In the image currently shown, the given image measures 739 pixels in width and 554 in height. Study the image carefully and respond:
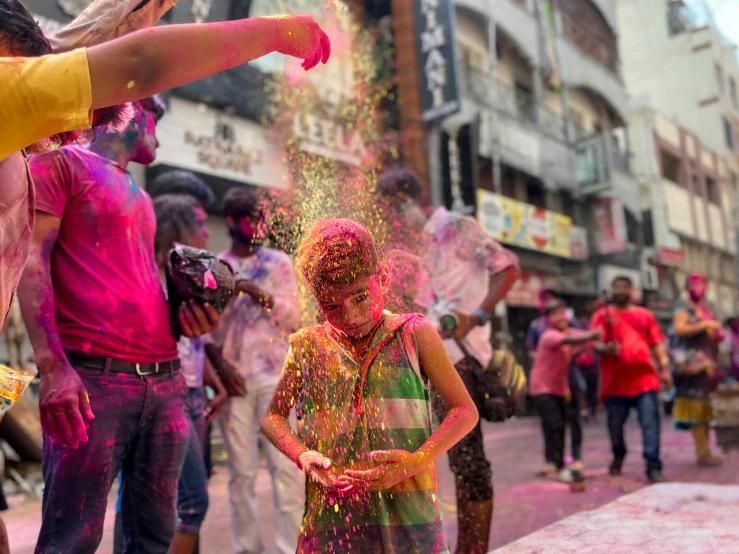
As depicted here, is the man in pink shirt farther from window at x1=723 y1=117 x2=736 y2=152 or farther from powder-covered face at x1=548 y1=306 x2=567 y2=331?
window at x1=723 y1=117 x2=736 y2=152

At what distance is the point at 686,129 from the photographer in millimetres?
27938

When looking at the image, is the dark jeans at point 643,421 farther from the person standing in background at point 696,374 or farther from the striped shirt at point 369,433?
the striped shirt at point 369,433

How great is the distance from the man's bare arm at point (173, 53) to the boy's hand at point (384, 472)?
2.86 feet

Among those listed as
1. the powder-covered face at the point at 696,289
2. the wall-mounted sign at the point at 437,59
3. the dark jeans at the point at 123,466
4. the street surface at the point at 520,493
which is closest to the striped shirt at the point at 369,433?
the dark jeans at the point at 123,466

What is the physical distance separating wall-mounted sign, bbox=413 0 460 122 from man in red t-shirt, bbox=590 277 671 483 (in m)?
7.63

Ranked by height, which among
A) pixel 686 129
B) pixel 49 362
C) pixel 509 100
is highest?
pixel 686 129

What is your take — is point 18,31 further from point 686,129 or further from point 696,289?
point 686,129

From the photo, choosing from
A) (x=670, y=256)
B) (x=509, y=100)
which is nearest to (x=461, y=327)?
(x=509, y=100)

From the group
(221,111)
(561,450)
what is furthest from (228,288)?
(221,111)

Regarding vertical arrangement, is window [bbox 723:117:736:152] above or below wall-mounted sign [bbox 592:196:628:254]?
above

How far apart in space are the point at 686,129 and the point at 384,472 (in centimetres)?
3044

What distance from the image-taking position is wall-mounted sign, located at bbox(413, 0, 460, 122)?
12969 mm

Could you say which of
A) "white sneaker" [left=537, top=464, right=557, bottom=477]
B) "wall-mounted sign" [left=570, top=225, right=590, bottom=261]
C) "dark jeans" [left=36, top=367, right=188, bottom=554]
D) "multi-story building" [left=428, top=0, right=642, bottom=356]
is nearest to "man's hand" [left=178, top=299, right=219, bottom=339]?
"dark jeans" [left=36, top=367, right=188, bottom=554]

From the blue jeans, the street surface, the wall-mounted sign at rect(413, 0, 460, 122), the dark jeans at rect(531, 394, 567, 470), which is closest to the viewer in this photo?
the blue jeans
